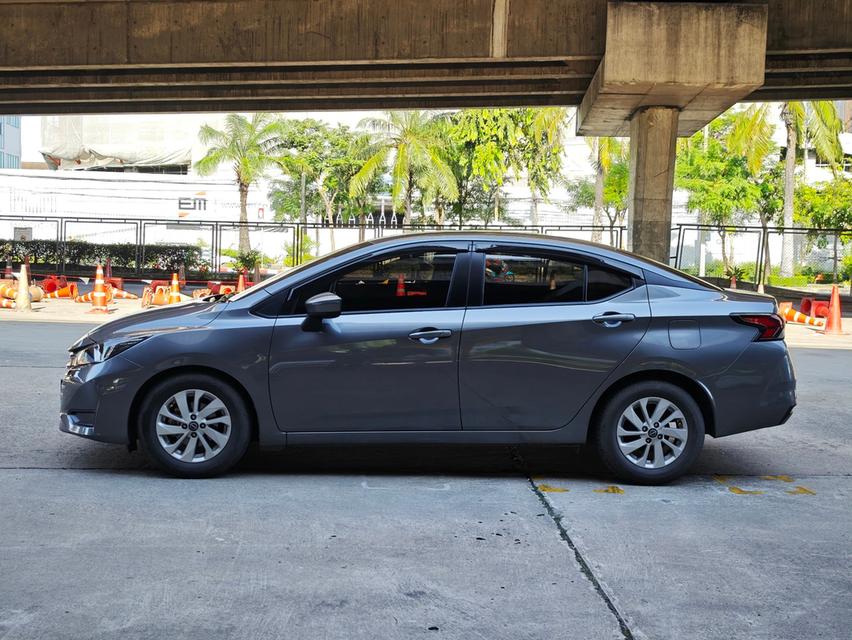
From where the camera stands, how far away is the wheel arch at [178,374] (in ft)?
20.9

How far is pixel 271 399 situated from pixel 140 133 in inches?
3120

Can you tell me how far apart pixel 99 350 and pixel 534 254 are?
290 centimetres

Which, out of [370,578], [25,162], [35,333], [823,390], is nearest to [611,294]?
[370,578]

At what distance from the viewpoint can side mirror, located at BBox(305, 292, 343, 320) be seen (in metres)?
6.29

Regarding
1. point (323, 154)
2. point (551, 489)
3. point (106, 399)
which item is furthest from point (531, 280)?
point (323, 154)

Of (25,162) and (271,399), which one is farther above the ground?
(25,162)

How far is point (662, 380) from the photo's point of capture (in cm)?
A: 650

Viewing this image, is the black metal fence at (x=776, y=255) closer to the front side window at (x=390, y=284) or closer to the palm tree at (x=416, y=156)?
the palm tree at (x=416, y=156)

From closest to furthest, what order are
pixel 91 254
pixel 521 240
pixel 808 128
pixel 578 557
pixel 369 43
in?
pixel 578 557 → pixel 521 240 → pixel 369 43 → pixel 91 254 → pixel 808 128

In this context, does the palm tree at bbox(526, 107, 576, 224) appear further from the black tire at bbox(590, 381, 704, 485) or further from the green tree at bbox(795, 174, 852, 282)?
the black tire at bbox(590, 381, 704, 485)

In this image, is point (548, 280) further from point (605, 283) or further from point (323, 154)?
point (323, 154)

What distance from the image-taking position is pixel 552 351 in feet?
21.0

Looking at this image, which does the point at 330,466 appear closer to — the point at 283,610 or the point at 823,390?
the point at 283,610

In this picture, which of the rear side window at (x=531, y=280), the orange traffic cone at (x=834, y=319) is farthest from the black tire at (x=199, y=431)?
the orange traffic cone at (x=834, y=319)
